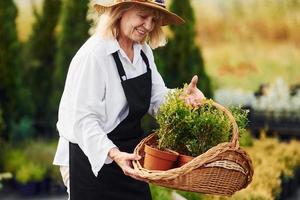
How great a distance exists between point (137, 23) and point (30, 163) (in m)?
5.38

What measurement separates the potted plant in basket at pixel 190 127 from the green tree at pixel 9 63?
19.5ft

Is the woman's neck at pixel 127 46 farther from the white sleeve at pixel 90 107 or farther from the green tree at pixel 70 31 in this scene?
the green tree at pixel 70 31

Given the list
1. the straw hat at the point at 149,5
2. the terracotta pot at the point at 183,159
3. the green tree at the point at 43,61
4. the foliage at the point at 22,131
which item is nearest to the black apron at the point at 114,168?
the straw hat at the point at 149,5

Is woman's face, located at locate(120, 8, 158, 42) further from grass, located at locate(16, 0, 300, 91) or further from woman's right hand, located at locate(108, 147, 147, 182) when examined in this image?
grass, located at locate(16, 0, 300, 91)

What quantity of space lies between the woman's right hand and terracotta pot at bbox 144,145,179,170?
0.20ft

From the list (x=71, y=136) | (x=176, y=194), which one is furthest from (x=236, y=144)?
(x=176, y=194)

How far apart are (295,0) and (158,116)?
21.6 ft

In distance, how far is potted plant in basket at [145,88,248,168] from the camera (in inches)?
133

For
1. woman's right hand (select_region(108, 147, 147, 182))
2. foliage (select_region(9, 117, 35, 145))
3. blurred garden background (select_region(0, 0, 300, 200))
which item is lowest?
foliage (select_region(9, 117, 35, 145))

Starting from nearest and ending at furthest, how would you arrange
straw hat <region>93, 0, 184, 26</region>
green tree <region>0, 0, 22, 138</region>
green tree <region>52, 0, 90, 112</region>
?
1. straw hat <region>93, 0, 184, 26</region>
2. green tree <region>0, 0, 22, 138</region>
3. green tree <region>52, 0, 90, 112</region>

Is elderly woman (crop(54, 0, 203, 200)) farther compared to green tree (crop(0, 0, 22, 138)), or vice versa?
green tree (crop(0, 0, 22, 138))

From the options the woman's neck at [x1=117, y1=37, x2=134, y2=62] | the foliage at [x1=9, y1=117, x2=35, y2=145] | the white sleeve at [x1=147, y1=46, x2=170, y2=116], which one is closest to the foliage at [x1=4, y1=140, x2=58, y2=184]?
the foliage at [x1=9, y1=117, x2=35, y2=145]

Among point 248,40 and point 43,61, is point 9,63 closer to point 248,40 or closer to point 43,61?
point 43,61

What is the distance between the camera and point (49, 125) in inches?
393
